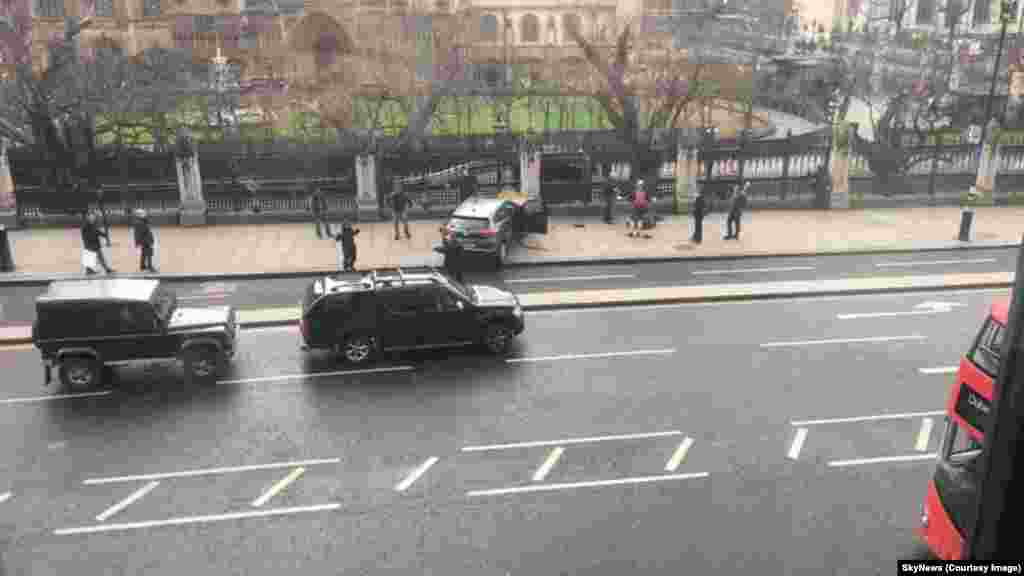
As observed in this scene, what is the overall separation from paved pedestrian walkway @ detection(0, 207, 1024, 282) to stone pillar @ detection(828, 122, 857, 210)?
1.15m

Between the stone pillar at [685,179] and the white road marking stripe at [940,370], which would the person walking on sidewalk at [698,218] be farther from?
the white road marking stripe at [940,370]

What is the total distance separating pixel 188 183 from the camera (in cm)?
2727

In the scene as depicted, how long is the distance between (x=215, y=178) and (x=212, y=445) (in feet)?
64.5

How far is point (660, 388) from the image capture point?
584 inches

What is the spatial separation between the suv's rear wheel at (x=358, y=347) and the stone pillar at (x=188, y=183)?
14.2 metres

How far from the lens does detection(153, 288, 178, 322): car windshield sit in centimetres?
1493

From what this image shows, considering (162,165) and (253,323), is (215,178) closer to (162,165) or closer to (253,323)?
(162,165)

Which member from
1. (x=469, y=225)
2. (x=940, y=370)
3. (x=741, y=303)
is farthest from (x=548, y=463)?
(x=469, y=225)

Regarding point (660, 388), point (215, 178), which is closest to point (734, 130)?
point (215, 178)

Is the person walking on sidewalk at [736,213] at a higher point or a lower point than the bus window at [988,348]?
lower

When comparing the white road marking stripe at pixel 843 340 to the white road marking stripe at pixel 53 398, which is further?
the white road marking stripe at pixel 843 340

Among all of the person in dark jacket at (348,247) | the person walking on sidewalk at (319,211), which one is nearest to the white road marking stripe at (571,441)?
the person in dark jacket at (348,247)

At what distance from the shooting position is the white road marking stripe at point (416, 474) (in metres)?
11.5

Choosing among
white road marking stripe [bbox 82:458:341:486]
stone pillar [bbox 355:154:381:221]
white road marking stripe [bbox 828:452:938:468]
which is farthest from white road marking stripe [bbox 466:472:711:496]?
stone pillar [bbox 355:154:381:221]
